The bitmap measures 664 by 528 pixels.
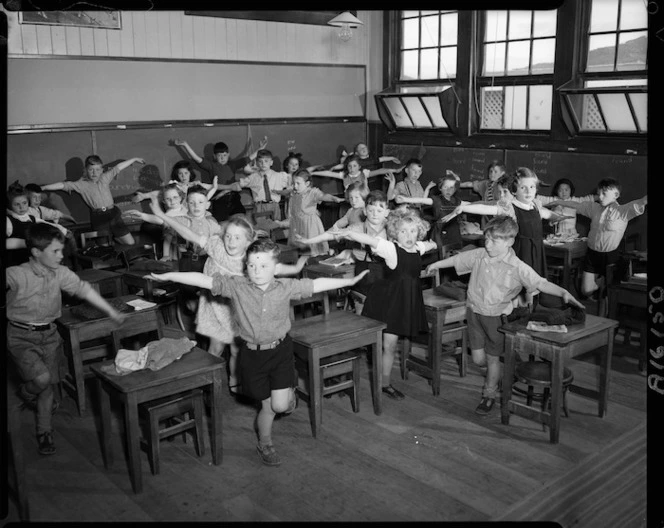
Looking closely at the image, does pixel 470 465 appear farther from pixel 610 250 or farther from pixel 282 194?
pixel 282 194

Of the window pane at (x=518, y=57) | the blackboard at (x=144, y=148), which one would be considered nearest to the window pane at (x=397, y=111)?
the blackboard at (x=144, y=148)

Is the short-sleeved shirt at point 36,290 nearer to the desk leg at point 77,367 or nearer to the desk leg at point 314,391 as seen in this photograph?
the desk leg at point 77,367

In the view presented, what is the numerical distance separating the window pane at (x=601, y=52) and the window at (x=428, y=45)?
1909 millimetres

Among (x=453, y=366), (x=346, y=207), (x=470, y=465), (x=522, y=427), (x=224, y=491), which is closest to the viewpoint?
(x=224, y=491)

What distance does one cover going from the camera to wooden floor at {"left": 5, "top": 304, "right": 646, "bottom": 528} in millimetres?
3168

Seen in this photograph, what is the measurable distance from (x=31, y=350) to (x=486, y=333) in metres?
2.63

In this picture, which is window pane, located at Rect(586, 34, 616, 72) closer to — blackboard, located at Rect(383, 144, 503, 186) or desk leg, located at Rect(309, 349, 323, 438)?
blackboard, located at Rect(383, 144, 503, 186)

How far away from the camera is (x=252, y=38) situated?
9172 mm

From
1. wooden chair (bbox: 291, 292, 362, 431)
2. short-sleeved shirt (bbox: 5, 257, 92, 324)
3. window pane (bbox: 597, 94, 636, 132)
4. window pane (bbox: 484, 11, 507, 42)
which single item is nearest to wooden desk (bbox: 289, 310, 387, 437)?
wooden chair (bbox: 291, 292, 362, 431)

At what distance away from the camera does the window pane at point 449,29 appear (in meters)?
9.08

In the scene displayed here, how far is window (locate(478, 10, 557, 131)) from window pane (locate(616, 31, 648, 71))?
84cm

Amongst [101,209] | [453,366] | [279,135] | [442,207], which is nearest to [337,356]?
[453,366]

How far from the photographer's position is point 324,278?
3637 millimetres

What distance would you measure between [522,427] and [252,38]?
686cm
